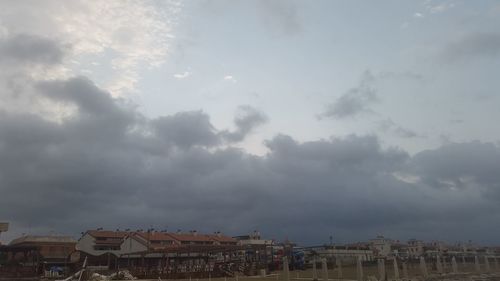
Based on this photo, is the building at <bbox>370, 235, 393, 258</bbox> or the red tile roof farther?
the building at <bbox>370, 235, 393, 258</bbox>

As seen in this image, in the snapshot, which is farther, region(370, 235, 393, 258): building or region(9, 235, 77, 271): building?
region(370, 235, 393, 258): building

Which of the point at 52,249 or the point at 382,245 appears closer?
the point at 52,249

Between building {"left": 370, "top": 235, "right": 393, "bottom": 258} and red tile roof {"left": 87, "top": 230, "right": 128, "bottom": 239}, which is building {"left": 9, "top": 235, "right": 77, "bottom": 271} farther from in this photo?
building {"left": 370, "top": 235, "right": 393, "bottom": 258}

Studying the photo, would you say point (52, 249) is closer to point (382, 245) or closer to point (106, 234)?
point (106, 234)

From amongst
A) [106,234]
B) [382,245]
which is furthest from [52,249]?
[382,245]

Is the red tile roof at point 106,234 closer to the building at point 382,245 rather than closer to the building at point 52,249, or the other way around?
the building at point 52,249

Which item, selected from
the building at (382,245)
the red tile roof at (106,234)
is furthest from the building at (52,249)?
the building at (382,245)

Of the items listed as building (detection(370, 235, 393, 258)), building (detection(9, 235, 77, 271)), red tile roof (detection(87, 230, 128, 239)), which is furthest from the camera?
building (detection(370, 235, 393, 258))

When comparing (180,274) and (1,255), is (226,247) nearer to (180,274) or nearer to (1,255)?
(180,274)

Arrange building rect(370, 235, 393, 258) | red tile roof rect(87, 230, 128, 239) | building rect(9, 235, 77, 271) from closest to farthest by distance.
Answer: building rect(9, 235, 77, 271), red tile roof rect(87, 230, 128, 239), building rect(370, 235, 393, 258)

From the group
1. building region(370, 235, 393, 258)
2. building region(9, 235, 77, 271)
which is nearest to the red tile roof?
building region(9, 235, 77, 271)

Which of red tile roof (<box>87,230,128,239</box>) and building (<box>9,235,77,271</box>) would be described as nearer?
building (<box>9,235,77,271</box>)

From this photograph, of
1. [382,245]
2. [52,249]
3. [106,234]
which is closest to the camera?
[52,249]

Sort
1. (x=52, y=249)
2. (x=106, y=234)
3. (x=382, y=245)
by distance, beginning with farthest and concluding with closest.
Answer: (x=382, y=245)
(x=106, y=234)
(x=52, y=249)
